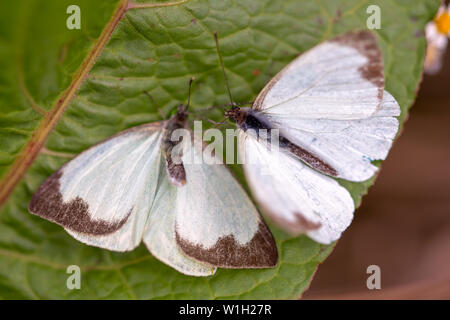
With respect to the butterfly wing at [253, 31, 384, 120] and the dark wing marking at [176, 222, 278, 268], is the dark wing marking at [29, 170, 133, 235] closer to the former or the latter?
the dark wing marking at [176, 222, 278, 268]

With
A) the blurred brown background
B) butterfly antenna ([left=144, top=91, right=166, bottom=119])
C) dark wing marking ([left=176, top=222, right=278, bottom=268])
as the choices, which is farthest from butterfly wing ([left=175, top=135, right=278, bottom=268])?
the blurred brown background

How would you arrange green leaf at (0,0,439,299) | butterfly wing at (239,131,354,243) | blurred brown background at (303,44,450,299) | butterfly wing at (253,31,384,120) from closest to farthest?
butterfly wing at (253,31,384,120), butterfly wing at (239,131,354,243), green leaf at (0,0,439,299), blurred brown background at (303,44,450,299)

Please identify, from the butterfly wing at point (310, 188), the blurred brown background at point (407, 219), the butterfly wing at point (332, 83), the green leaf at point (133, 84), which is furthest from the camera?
the blurred brown background at point (407, 219)

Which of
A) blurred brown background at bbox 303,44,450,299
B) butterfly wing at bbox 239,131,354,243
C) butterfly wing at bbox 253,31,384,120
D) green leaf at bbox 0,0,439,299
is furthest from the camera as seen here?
blurred brown background at bbox 303,44,450,299

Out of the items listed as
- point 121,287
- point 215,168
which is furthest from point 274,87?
point 121,287

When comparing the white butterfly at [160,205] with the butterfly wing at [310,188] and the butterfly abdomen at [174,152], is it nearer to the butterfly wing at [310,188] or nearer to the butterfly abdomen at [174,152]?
the butterfly abdomen at [174,152]

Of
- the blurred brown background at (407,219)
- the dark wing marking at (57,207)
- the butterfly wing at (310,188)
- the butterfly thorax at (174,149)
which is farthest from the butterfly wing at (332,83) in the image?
the blurred brown background at (407,219)

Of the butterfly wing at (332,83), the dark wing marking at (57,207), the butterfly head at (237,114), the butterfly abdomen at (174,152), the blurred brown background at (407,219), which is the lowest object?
the blurred brown background at (407,219)
